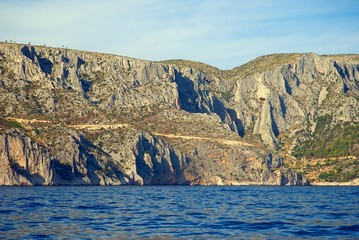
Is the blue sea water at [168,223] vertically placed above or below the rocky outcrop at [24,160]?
below

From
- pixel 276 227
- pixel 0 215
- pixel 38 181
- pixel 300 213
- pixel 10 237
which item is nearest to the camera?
pixel 10 237

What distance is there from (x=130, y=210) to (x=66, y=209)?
8.16m

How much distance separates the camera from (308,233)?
189ft

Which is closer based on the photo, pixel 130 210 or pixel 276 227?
pixel 276 227

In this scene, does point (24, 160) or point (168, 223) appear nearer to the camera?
point (168, 223)

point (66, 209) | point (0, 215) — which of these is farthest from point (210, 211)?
point (0, 215)

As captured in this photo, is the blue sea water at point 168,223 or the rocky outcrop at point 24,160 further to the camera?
the rocky outcrop at point 24,160

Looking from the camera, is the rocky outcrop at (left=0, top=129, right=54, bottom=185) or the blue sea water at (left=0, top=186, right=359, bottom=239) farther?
the rocky outcrop at (left=0, top=129, right=54, bottom=185)

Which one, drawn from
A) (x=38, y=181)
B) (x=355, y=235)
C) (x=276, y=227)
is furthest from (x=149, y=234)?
(x=38, y=181)

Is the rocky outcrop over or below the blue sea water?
over

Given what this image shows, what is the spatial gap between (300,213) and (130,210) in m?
21.6

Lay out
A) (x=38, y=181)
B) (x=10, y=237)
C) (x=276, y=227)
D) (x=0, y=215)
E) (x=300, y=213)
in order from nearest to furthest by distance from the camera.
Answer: (x=10, y=237) < (x=276, y=227) < (x=0, y=215) < (x=300, y=213) < (x=38, y=181)

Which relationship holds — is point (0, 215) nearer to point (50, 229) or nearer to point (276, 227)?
point (50, 229)

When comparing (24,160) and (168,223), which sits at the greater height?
(24,160)
